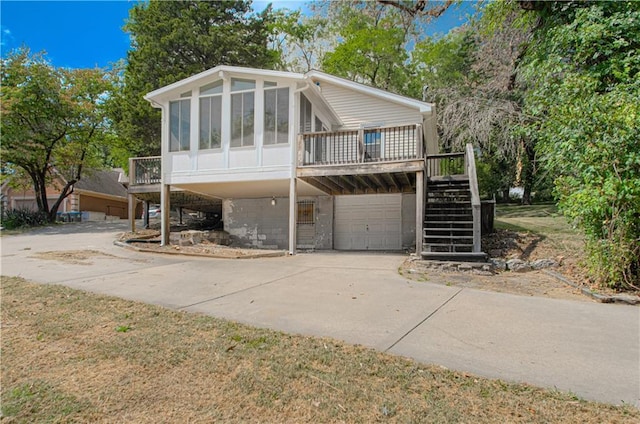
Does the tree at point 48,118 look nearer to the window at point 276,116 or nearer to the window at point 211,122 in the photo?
the window at point 211,122

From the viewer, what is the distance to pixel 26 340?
3.52 metres

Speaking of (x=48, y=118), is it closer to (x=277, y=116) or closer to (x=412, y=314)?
(x=277, y=116)

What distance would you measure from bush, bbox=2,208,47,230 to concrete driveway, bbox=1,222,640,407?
15.5 metres

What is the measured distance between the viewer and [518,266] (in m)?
8.09

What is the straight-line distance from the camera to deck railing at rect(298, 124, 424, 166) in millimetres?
10344

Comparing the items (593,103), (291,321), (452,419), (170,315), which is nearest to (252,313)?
(291,321)

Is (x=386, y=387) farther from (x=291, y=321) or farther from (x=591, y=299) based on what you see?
(x=591, y=299)

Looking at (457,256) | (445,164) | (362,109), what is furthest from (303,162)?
(445,164)

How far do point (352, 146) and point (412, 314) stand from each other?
765 centimetres

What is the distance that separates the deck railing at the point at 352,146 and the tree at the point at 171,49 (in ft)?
37.2

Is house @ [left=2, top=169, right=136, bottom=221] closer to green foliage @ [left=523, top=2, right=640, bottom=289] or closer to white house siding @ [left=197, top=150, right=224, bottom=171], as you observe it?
white house siding @ [left=197, top=150, right=224, bottom=171]

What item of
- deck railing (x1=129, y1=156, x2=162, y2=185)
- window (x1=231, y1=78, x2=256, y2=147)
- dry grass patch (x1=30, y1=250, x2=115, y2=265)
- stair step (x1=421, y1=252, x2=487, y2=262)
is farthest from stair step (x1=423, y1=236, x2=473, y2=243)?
deck railing (x1=129, y1=156, x2=162, y2=185)

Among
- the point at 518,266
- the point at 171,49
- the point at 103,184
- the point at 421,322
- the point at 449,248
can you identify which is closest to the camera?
the point at 421,322

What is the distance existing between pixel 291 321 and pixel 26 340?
8.57 feet
